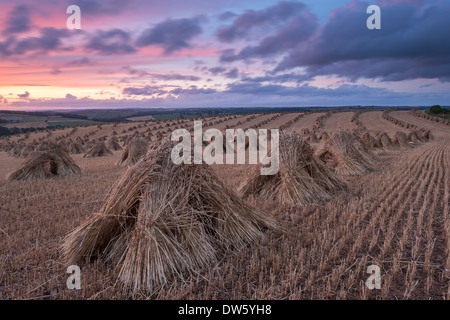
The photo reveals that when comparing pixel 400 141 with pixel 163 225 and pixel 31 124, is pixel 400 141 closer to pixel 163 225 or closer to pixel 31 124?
pixel 163 225

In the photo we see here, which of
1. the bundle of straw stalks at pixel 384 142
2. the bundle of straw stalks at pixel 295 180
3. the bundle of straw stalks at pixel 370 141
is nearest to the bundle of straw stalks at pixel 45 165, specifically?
the bundle of straw stalks at pixel 295 180

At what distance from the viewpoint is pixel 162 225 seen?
3396mm

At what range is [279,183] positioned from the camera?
6570 mm

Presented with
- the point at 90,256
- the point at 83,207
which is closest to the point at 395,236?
the point at 90,256

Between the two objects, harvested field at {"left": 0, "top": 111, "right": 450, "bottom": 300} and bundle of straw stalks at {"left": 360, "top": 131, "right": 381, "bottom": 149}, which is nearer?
harvested field at {"left": 0, "top": 111, "right": 450, "bottom": 300}

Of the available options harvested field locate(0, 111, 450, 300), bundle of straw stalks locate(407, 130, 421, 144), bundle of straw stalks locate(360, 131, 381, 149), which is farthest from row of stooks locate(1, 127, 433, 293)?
bundle of straw stalks locate(407, 130, 421, 144)

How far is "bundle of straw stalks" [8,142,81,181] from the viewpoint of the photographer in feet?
30.3

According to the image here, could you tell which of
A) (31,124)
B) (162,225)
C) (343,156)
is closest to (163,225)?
(162,225)

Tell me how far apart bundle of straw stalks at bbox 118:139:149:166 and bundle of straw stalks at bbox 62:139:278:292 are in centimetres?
940

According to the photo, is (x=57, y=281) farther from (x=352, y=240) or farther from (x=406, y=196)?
(x=406, y=196)

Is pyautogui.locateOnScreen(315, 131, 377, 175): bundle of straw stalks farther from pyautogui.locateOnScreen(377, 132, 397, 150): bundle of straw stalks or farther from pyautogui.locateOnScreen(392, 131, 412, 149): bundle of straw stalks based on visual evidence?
pyautogui.locateOnScreen(392, 131, 412, 149): bundle of straw stalks

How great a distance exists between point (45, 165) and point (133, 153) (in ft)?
12.8

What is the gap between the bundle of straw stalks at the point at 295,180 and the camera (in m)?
6.20

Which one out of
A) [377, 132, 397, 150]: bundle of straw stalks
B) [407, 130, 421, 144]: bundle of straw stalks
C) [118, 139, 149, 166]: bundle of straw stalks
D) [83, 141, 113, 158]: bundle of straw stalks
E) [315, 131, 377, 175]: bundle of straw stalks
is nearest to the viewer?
[315, 131, 377, 175]: bundle of straw stalks
